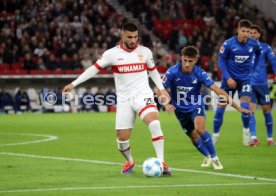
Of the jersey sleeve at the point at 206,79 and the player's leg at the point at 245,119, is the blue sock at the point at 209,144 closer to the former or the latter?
the jersey sleeve at the point at 206,79

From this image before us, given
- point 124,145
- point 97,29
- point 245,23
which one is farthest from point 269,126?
point 97,29

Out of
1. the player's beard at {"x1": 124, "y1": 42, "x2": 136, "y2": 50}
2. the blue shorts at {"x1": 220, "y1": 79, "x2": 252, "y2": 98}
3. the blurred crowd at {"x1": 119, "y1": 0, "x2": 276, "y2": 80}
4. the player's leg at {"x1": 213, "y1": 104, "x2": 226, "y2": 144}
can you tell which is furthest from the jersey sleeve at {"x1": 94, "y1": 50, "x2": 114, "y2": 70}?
the blurred crowd at {"x1": 119, "y1": 0, "x2": 276, "y2": 80}

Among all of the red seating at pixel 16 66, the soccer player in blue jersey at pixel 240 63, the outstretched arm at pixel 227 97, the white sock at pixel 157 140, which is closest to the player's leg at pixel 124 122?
the white sock at pixel 157 140

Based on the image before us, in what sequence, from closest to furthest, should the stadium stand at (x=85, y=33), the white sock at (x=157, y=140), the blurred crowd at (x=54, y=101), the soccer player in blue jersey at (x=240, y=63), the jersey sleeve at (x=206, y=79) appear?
1. the white sock at (x=157, y=140)
2. the jersey sleeve at (x=206, y=79)
3. the soccer player in blue jersey at (x=240, y=63)
4. the blurred crowd at (x=54, y=101)
5. the stadium stand at (x=85, y=33)

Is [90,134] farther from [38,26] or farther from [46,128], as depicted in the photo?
[38,26]

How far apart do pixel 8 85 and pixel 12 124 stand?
41.1ft

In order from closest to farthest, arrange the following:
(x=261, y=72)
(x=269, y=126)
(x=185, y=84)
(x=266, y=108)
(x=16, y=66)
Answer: (x=185, y=84) < (x=269, y=126) < (x=266, y=108) < (x=261, y=72) < (x=16, y=66)

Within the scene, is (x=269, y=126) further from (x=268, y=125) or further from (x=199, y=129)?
(x=199, y=129)

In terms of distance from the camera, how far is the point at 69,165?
535 inches

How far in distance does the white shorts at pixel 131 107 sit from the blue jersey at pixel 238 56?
16.9ft

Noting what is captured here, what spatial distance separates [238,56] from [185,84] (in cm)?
411

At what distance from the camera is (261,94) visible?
18.6 m

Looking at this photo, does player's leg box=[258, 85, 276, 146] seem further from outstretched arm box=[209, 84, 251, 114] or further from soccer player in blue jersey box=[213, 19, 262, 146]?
outstretched arm box=[209, 84, 251, 114]

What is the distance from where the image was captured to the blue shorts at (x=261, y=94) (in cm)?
1852
